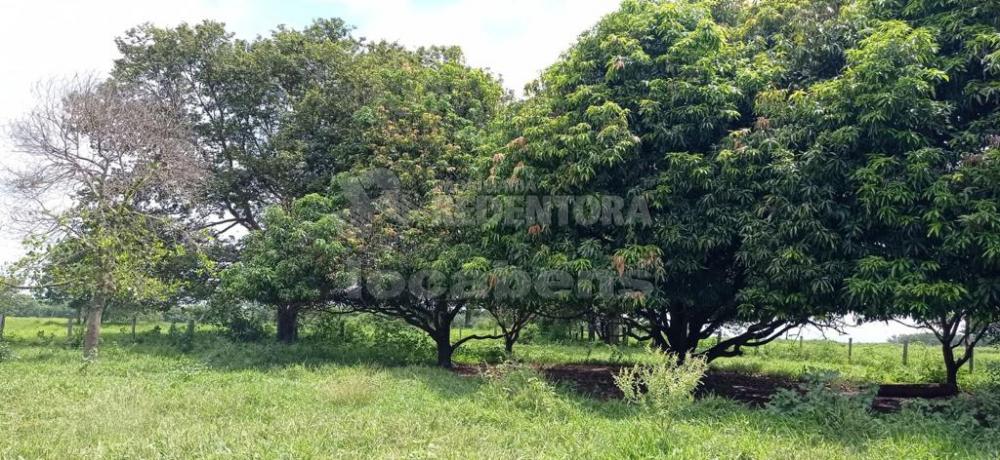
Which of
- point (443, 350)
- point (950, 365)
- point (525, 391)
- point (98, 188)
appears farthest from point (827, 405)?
point (98, 188)

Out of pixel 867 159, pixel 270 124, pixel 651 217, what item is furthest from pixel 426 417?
pixel 270 124

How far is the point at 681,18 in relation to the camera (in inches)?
338

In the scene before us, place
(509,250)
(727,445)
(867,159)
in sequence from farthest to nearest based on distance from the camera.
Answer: (509,250), (867,159), (727,445)

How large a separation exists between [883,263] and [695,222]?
2.07 m

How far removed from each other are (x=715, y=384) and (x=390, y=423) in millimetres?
7263

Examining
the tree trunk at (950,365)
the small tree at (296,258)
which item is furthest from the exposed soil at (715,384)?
the small tree at (296,258)

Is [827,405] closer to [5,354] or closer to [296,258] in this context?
[296,258]

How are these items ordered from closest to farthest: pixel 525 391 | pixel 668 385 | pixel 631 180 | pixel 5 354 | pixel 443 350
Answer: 1. pixel 668 385
2. pixel 525 391
3. pixel 631 180
4. pixel 5 354
5. pixel 443 350

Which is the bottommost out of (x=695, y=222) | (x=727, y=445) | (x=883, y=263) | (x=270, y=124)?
(x=727, y=445)

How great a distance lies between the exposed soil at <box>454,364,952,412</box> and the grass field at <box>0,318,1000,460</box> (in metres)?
1.41

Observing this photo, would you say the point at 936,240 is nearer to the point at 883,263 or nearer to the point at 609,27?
the point at 883,263

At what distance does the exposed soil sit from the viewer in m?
8.67

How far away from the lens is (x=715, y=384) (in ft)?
35.3

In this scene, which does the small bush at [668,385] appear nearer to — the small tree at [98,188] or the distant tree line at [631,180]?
the distant tree line at [631,180]
